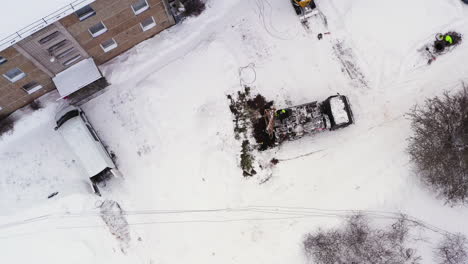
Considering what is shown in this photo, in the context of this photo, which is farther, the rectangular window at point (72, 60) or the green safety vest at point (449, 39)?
the green safety vest at point (449, 39)

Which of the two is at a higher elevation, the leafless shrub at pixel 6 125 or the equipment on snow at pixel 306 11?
the leafless shrub at pixel 6 125

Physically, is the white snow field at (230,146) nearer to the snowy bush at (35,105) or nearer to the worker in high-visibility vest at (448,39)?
→ the snowy bush at (35,105)

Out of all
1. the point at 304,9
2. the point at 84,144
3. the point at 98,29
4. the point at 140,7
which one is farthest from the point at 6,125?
the point at 304,9

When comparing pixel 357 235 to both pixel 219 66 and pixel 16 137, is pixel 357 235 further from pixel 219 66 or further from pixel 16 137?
pixel 16 137

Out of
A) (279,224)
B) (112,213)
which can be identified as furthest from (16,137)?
(279,224)

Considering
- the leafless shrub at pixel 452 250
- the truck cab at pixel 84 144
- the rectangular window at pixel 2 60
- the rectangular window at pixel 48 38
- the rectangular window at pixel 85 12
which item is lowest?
the leafless shrub at pixel 452 250

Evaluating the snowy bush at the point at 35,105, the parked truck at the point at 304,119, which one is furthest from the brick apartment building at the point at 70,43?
the parked truck at the point at 304,119

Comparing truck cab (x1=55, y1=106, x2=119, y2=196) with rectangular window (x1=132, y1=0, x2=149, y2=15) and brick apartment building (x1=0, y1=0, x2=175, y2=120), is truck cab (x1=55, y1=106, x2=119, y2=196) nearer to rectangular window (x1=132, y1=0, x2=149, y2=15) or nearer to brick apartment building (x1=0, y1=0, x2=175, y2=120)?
brick apartment building (x1=0, y1=0, x2=175, y2=120)
